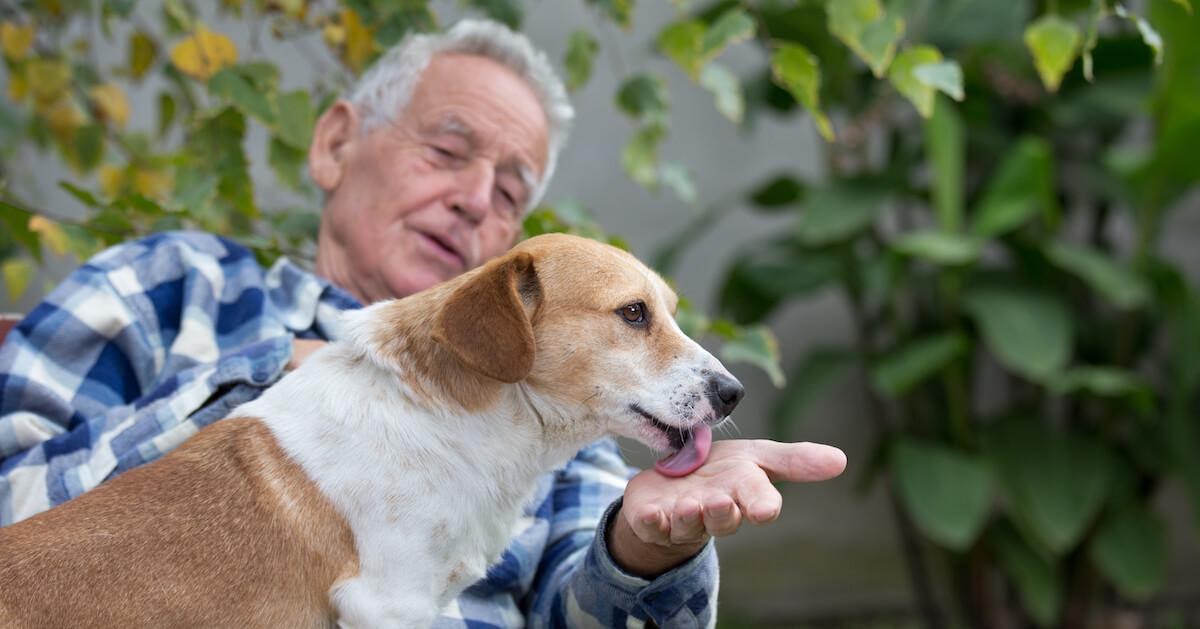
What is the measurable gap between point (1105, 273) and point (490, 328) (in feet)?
8.57

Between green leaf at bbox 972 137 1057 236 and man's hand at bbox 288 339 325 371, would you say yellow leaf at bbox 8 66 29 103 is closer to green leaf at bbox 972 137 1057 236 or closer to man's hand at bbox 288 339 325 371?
man's hand at bbox 288 339 325 371

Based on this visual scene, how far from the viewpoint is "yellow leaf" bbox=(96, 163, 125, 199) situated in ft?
8.64

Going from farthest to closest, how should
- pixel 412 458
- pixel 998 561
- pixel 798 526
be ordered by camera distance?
pixel 798 526
pixel 998 561
pixel 412 458

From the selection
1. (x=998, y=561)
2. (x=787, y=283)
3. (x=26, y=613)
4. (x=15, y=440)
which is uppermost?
(x=26, y=613)

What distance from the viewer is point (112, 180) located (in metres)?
2.64

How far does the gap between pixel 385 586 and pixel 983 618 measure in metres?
3.13

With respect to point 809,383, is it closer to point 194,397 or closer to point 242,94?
point 242,94

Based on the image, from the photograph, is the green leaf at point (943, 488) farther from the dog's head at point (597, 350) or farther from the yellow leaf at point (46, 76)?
the yellow leaf at point (46, 76)

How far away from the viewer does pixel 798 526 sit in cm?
436

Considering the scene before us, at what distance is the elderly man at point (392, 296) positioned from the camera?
1.39 metres

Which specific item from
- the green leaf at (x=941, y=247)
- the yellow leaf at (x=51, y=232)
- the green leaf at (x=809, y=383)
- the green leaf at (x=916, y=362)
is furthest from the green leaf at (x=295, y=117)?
the green leaf at (x=809, y=383)

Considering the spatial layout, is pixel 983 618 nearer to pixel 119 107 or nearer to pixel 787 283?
pixel 787 283

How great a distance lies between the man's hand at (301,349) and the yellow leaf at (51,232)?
1.65 ft

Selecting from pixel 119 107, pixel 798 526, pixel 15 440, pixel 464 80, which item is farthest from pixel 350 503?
pixel 798 526
